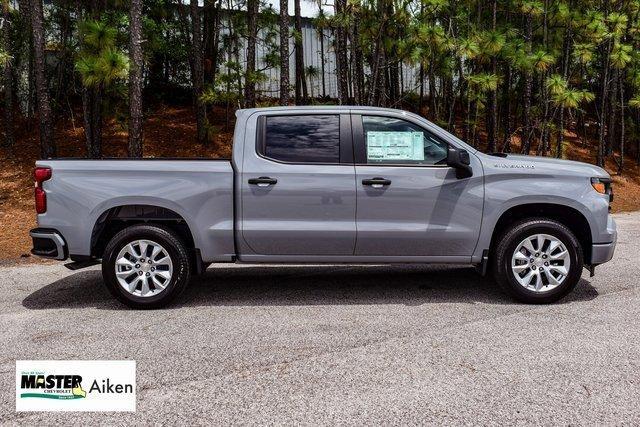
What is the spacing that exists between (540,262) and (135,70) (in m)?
8.75

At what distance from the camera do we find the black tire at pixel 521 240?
17.7 feet

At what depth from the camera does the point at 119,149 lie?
55.9 feet

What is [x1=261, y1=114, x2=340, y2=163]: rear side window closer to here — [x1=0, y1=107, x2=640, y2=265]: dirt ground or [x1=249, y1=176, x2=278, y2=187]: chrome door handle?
[x1=249, y1=176, x2=278, y2=187]: chrome door handle

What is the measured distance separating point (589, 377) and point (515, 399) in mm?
676

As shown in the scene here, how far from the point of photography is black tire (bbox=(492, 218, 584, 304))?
539 centimetres

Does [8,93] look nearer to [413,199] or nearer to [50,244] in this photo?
[50,244]

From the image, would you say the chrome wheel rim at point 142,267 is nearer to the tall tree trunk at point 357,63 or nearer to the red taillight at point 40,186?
the red taillight at point 40,186

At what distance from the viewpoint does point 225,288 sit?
246 inches

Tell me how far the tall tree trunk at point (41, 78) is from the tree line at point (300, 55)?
0.10 feet

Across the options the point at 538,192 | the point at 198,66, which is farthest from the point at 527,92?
the point at 538,192

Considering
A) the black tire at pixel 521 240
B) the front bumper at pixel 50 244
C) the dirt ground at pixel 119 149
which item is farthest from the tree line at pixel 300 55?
the black tire at pixel 521 240

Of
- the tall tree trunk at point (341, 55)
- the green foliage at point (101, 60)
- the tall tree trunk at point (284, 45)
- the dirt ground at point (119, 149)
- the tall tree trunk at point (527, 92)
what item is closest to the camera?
the green foliage at point (101, 60)

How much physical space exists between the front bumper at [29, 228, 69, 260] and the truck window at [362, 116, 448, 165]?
3.04 metres

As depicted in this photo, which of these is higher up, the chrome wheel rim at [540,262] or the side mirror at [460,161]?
the side mirror at [460,161]
